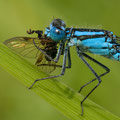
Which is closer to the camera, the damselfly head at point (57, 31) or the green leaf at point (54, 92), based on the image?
the green leaf at point (54, 92)

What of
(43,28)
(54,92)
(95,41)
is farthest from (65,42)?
(43,28)

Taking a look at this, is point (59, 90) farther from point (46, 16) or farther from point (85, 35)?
point (46, 16)

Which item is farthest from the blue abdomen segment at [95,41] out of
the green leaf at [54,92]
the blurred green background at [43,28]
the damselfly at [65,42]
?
the green leaf at [54,92]

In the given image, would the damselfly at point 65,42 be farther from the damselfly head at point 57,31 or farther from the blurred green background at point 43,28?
the blurred green background at point 43,28

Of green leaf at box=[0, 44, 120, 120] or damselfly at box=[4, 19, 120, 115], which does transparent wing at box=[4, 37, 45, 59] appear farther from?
green leaf at box=[0, 44, 120, 120]

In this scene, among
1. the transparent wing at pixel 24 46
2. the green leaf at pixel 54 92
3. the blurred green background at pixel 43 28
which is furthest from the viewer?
the blurred green background at pixel 43 28

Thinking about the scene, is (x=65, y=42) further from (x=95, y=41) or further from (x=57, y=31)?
(x=95, y=41)
